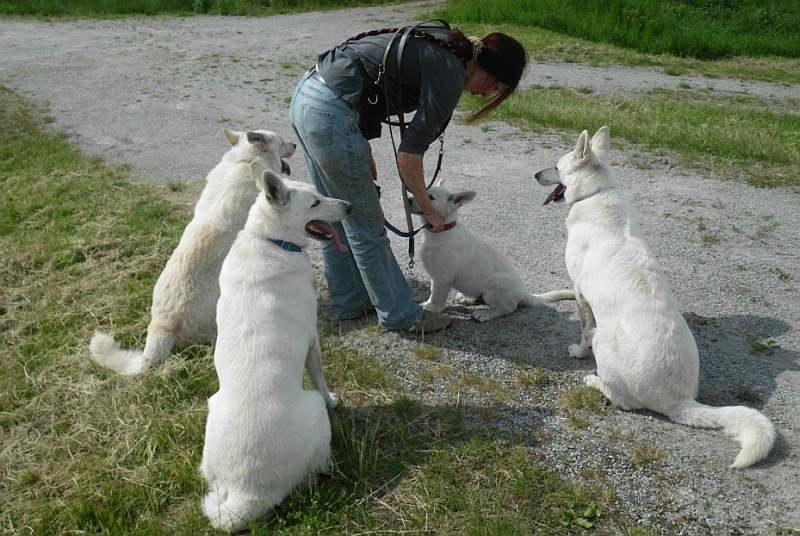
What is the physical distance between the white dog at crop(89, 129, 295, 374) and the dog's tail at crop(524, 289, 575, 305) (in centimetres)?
253

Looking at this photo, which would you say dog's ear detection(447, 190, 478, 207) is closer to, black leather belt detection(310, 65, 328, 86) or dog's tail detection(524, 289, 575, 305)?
dog's tail detection(524, 289, 575, 305)

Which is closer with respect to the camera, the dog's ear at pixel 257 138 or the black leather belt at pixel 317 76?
the black leather belt at pixel 317 76

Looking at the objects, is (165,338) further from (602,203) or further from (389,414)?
(602,203)

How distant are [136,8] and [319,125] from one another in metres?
21.8

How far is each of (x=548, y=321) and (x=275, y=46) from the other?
46.0ft

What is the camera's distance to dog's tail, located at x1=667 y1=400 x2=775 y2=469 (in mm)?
3559

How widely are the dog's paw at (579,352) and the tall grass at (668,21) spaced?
49.4ft

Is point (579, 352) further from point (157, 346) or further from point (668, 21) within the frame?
point (668, 21)

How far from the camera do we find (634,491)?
3.54 meters

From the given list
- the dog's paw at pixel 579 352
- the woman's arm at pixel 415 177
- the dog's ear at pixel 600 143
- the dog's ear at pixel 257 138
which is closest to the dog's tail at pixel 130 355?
the dog's ear at pixel 257 138

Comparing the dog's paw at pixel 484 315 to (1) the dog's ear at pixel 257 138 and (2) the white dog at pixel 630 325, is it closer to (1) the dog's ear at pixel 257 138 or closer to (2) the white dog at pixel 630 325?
(2) the white dog at pixel 630 325

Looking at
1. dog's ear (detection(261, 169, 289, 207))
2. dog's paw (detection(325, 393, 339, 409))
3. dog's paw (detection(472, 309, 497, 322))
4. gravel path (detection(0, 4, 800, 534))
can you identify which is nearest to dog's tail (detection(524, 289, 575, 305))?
gravel path (detection(0, 4, 800, 534))

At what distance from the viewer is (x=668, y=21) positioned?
Answer: 18672 mm

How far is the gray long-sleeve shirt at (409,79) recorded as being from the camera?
4.16m
